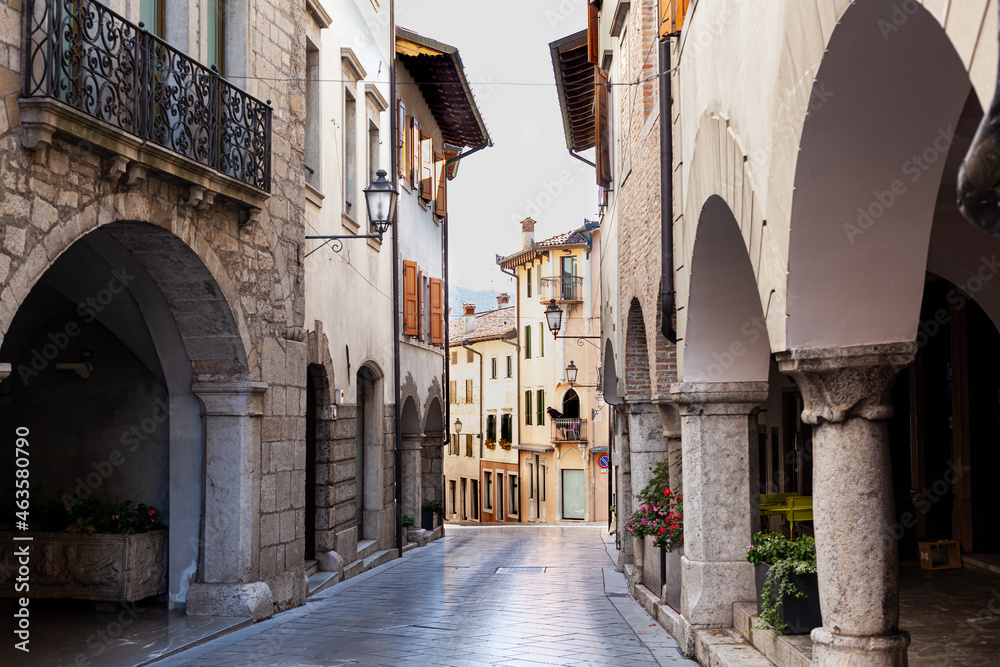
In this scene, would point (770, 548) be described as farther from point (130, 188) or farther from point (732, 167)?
point (130, 188)

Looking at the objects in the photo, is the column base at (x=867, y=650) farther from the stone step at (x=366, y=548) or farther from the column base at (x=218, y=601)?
the stone step at (x=366, y=548)

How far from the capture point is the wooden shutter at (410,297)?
763 inches

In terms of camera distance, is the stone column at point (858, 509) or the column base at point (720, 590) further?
the column base at point (720, 590)

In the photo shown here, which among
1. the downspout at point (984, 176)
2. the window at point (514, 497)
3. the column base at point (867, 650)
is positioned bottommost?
the window at point (514, 497)

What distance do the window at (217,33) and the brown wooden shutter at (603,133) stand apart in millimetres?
7274

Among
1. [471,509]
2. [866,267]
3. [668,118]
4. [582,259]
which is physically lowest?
[471,509]

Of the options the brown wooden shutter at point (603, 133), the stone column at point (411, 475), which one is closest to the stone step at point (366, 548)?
the stone column at point (411, 475)

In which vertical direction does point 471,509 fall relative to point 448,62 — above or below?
below

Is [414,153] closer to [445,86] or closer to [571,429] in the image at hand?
[445,86]

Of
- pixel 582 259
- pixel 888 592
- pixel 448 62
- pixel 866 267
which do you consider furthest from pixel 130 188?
pixel 582 259

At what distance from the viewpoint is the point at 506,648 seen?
8242 mm

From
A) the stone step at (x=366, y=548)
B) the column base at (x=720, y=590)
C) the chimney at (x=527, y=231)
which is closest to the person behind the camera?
the column base at (x=720, y=590)

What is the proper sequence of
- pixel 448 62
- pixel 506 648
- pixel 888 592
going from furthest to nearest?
pixel 448 62 → pixel 506 648 → pixel 888 592

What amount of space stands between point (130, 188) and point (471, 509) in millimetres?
44872
